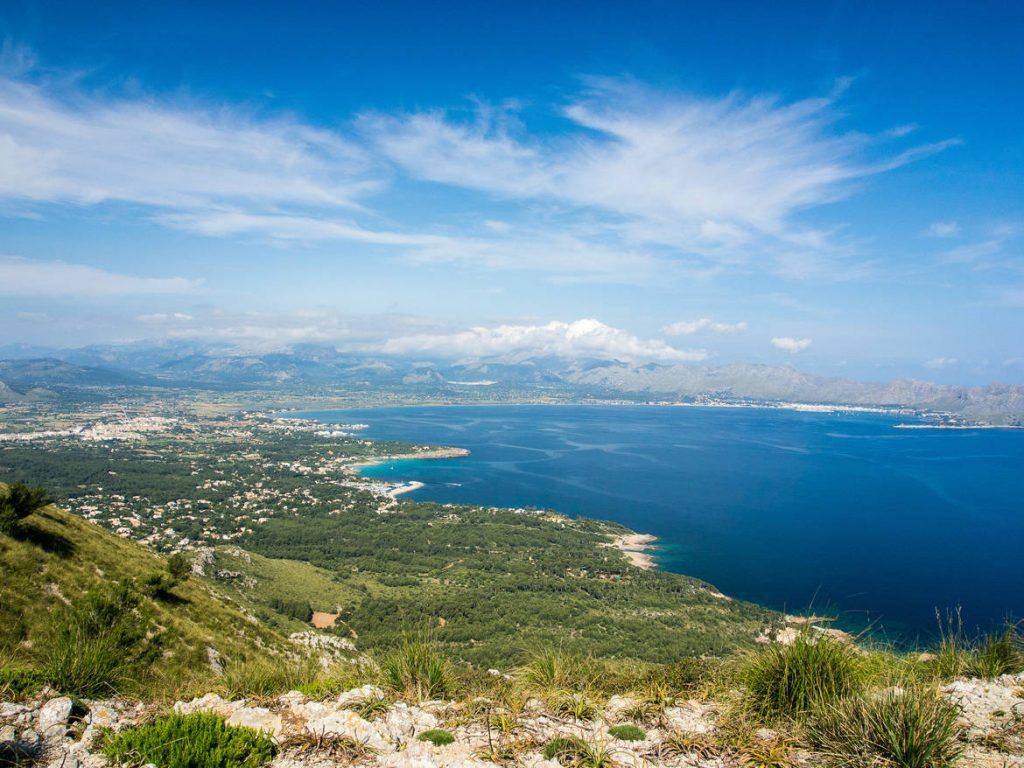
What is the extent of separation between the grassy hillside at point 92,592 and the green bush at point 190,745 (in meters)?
4.01

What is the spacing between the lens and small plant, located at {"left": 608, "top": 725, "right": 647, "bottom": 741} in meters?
5.40

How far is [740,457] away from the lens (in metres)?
121

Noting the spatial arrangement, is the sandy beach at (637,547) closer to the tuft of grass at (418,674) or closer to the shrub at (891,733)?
the tuft of grass at (418,674)

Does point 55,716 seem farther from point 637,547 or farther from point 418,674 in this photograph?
point 637,547

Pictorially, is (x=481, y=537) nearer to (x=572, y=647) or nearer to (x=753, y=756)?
(x=572, y=647)

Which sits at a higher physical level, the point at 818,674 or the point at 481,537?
the point at 818,674

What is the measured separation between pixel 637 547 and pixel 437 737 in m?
55.9

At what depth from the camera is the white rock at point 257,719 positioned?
18.0ft

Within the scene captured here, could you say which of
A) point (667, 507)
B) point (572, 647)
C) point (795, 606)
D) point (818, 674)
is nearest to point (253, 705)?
point (818, 674)

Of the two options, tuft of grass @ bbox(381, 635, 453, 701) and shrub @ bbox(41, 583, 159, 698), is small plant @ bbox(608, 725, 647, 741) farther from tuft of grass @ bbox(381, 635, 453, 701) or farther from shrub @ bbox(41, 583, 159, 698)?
shrub @ bbox(41, 583, 159, 698)

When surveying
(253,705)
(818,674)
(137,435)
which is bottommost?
(137,435)

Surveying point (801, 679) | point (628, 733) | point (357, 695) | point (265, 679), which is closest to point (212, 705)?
point (265, 679)

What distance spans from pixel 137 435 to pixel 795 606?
480ft

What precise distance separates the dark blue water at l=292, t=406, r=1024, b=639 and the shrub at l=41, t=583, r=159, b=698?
1262cm
